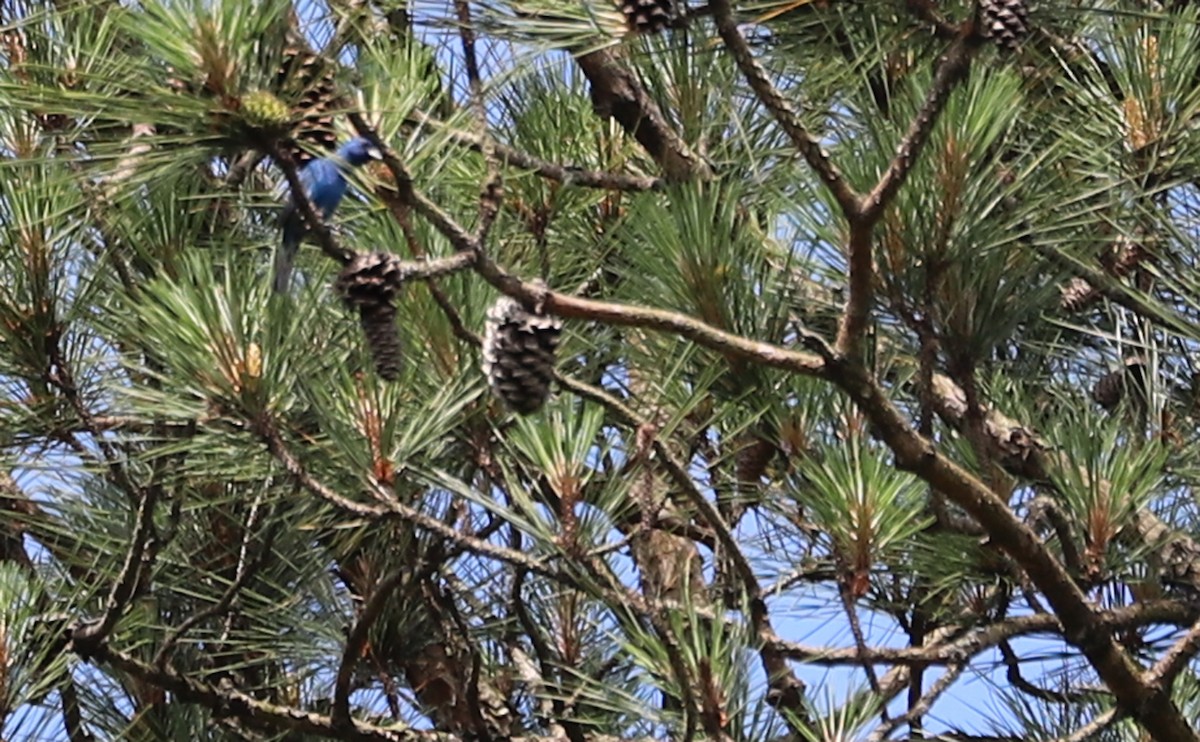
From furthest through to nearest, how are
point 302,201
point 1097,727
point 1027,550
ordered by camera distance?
point 1097,727 < point 1027,550 < point 302,201

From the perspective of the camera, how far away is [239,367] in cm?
112

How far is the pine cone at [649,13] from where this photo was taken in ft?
3.06

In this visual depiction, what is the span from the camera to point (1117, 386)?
1.50 m

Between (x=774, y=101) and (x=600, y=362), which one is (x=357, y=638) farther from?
(x=774, y=101)

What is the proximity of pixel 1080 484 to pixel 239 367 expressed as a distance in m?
0.58

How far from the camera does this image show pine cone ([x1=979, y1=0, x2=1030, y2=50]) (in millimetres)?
917

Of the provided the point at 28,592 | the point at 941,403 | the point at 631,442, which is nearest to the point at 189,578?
the point at 28,592

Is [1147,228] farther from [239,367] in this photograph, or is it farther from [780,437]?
[239,367]

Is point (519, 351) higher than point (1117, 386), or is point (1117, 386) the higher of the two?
point (1117, 386)

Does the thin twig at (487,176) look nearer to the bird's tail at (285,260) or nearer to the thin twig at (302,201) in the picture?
the thin twig at (302,201)

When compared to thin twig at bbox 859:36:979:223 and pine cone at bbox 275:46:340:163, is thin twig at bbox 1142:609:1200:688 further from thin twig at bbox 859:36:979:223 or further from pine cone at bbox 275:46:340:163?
pine cone at bbox 275:46:340:163

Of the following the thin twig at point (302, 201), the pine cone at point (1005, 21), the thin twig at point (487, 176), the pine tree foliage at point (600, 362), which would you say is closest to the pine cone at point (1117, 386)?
the pine tree foliage at point (600, 362)

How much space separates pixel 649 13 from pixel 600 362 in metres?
0.60

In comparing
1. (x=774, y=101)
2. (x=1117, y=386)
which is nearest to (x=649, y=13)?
(x=774, y=101)
